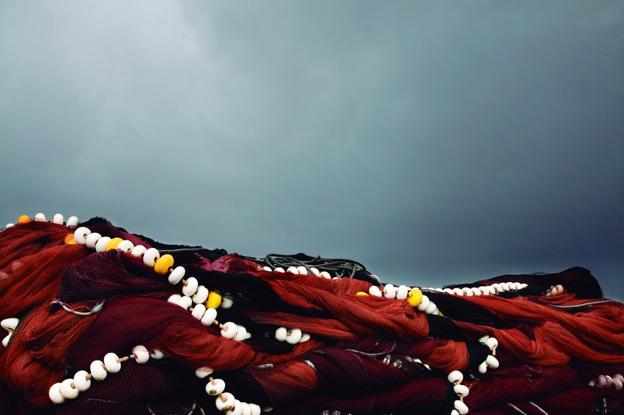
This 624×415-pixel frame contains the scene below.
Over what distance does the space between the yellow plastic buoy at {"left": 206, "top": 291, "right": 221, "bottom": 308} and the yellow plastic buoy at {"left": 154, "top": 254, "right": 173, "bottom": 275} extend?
0.28 ft

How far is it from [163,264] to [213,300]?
102 millimetres

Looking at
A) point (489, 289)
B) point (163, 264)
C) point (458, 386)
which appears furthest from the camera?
point (489, 289)

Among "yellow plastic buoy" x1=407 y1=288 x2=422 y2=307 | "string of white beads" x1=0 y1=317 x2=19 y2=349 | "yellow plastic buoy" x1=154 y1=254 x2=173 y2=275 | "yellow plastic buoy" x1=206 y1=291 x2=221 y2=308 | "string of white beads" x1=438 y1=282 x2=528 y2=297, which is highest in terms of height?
"string of white beads" x1=438 y1=282 x2=528 y2=297

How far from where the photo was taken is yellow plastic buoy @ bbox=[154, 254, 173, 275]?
674 millimetres

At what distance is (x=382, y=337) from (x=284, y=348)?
0.18m

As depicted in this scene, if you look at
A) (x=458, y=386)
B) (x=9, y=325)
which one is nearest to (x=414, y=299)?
(x=458, y=386)

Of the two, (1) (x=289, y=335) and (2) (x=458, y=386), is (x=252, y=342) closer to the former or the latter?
(1) (x=289, y=335)

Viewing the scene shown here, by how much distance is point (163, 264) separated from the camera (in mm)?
674

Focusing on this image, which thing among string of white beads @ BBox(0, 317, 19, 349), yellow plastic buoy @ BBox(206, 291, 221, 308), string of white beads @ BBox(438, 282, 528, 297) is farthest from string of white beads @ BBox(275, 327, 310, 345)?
string of white beads @ BBox(438, 282, 528, 297)

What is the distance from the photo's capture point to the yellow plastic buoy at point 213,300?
0.70 metres

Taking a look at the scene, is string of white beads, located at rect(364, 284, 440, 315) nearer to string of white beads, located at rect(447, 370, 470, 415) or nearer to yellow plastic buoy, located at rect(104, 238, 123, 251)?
string of white beads, located at rect(447, 370, 470, 415)

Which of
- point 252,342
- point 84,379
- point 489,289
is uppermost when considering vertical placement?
point 489,289

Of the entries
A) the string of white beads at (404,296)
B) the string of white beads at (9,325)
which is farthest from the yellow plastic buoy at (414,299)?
the string of white beads at (9,325)

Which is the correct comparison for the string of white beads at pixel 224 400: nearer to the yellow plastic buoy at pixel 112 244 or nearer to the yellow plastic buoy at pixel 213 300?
the yellow plastic buoy at pixel 213 300
